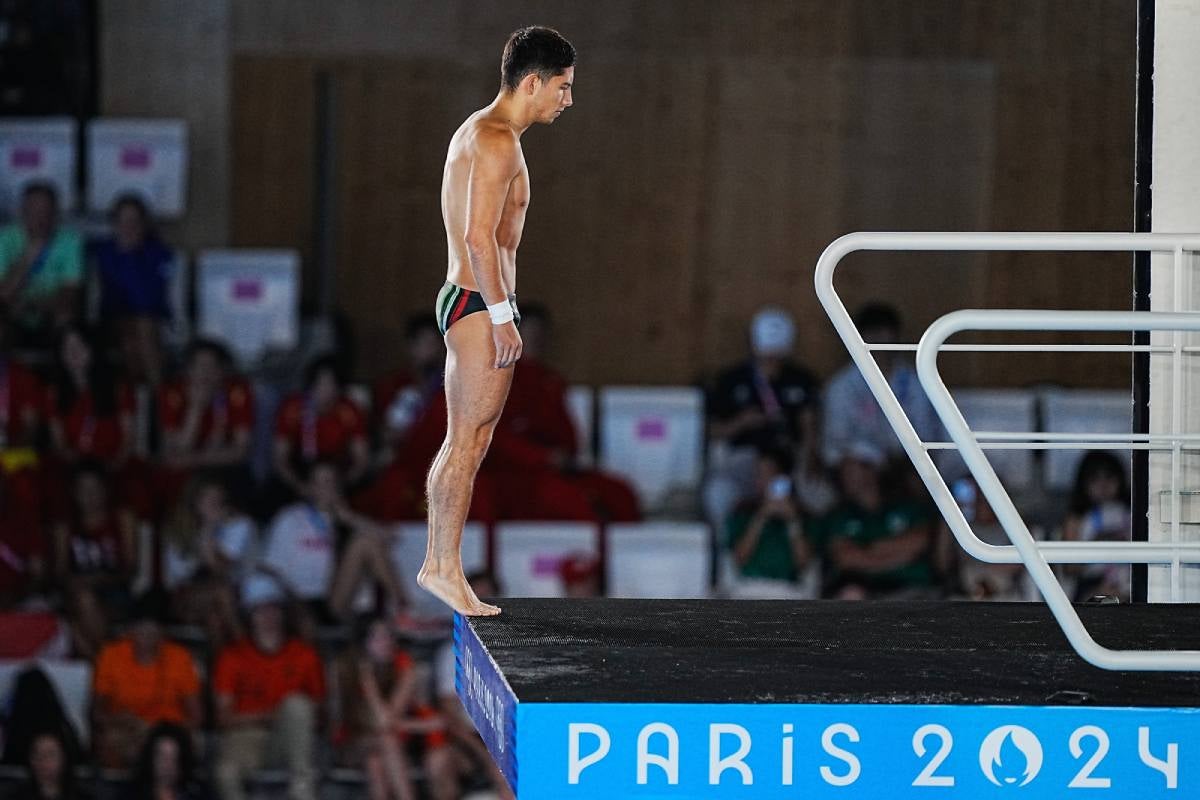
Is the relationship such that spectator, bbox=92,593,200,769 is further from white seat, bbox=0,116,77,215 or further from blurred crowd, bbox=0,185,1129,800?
white seat, bbox=0,116,77,215

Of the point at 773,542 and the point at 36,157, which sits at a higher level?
the point at 36,157

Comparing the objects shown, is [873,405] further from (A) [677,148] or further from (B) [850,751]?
(B) [850,751]

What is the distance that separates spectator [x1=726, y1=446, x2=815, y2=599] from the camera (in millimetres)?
9492

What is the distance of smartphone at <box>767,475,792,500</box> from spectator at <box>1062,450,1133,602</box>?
1511mm

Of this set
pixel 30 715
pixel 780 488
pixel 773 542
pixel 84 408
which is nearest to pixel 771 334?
pixel 780 488

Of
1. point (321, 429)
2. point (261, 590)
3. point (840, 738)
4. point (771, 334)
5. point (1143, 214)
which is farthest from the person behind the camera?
point (771, 334)

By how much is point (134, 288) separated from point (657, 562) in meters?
3.49

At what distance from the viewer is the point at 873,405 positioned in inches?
405

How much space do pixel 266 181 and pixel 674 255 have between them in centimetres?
270

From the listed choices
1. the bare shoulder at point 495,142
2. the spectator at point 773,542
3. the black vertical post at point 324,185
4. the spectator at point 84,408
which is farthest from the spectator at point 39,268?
the bare shoulder at point 495,142

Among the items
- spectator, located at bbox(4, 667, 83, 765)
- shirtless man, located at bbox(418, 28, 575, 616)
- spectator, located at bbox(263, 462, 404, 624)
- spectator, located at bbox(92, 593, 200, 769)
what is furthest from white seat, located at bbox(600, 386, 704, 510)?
shirtless man, located at bbox(418, 28, 575, 616)

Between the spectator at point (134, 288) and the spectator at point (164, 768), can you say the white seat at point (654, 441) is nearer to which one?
the spectator at point (134, 288)

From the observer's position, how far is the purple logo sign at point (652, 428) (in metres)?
10.5

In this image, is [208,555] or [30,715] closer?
[30,715]
